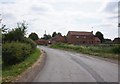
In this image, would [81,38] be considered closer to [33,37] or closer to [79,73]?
[33,37]

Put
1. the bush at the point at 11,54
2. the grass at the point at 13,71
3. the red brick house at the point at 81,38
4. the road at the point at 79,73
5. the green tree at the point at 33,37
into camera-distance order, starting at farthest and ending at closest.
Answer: the green tree at the point at 33,37 → the red brick house at the point at 81,38 → the bush at the point at 11,54 → the road at the point at 79,73 → the grass at the point at 13,71

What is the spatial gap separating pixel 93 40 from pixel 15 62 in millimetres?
103497

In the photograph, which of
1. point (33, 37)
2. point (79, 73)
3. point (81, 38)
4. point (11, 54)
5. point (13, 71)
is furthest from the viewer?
point (33, 37)

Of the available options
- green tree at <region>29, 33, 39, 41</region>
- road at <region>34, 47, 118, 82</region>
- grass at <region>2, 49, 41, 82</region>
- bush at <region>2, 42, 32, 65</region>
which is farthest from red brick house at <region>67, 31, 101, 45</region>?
grass at <region>2, 49, 41, 82</region>

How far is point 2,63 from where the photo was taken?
86.2ft

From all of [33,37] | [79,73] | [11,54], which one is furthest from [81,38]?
[79,73]

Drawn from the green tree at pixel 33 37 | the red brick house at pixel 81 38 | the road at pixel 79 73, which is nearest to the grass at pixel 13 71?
the road at pixel 79 73

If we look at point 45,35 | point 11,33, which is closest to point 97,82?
point 11,33

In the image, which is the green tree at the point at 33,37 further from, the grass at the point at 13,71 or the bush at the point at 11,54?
the grass at the point at 13,71

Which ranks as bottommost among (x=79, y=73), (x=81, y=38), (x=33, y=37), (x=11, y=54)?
(x=79, y=73)

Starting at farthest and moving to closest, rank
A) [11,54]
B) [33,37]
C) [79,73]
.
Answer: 1. [33,37]
2. [11,54]
3. [79,73]

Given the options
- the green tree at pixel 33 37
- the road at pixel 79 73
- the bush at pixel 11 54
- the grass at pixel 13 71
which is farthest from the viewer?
the green tree at pixel 33 37

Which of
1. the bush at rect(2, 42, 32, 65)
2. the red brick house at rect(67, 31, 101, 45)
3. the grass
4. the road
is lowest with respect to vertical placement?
the road

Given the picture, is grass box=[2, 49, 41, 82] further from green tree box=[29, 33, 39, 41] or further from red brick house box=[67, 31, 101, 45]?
green tree box=[29, 33, 39, 41]
